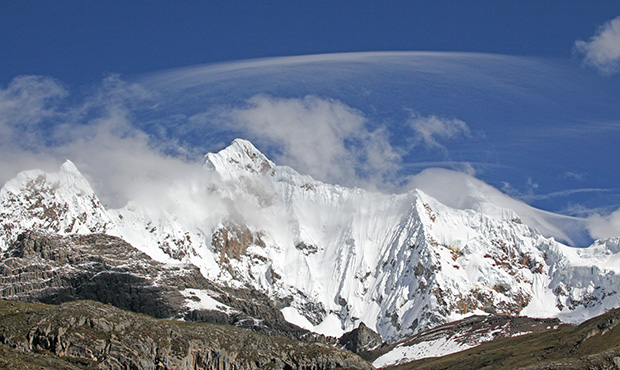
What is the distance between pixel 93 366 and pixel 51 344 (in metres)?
13.8

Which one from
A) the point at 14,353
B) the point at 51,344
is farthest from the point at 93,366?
the point at 14,353

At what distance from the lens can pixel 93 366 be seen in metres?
195

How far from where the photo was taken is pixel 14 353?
163 m

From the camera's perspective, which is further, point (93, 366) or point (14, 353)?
point (93, 366)

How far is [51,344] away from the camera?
19938 cm

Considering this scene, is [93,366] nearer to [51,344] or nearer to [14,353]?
[51,344]

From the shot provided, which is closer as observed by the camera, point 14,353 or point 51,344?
point 14,353

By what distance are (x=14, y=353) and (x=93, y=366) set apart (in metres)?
34.3

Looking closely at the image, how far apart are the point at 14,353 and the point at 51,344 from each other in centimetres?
3694
